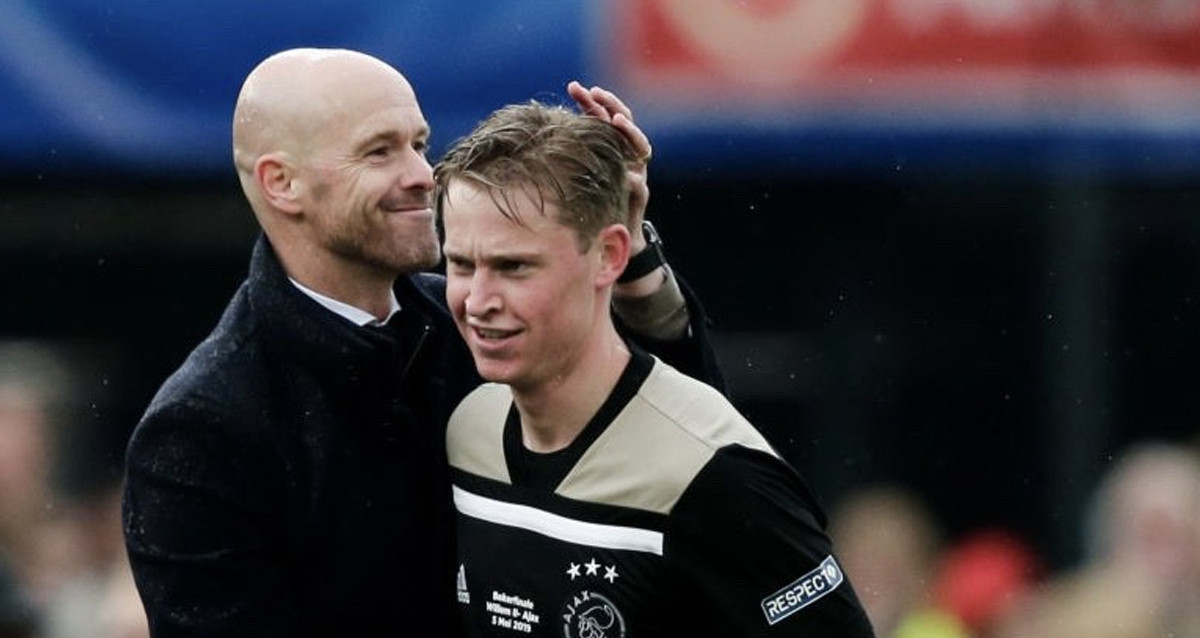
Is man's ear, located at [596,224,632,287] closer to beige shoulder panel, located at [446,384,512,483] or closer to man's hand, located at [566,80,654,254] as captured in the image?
Result: man's hand, located at [566,80,654,254]

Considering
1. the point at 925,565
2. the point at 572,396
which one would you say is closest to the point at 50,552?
the point at 925,565

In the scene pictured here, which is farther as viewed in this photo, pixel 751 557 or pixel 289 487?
pixel 289 487

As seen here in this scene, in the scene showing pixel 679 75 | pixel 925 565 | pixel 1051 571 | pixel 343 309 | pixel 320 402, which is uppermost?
pixel 679 75

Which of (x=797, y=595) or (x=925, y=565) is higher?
(x=925, y=565)

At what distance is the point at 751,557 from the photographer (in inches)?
187

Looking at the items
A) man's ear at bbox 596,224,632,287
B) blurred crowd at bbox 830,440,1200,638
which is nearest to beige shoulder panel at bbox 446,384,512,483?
man's ear at bbox 596,224,632,287

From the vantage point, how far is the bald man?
5.11m

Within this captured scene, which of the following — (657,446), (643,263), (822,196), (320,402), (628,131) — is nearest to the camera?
(657,446)

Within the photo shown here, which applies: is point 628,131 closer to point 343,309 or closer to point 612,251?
point 612,251

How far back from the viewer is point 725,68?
976cm

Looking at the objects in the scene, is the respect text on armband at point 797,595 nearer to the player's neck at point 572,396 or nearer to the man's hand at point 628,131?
the player's neck at point 572,396

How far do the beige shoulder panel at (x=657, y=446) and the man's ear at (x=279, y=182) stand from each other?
753 millimetres

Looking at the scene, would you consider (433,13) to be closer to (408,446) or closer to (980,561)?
(980,561)

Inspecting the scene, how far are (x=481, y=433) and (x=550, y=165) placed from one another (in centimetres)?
56
